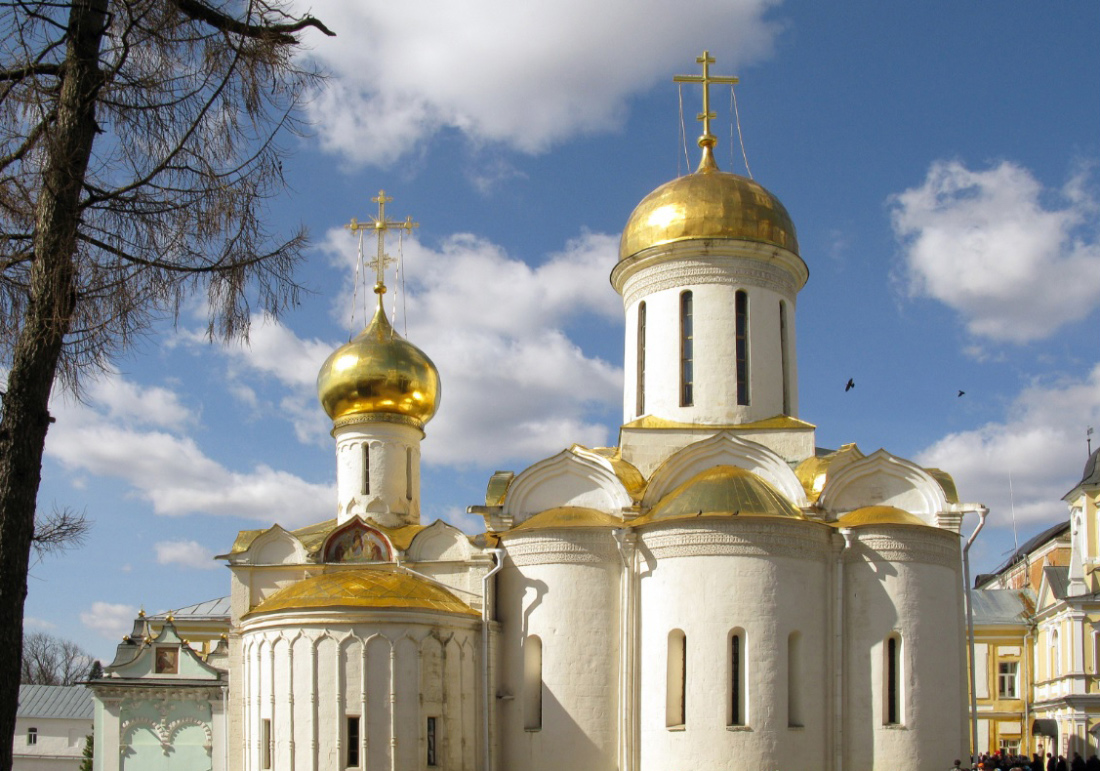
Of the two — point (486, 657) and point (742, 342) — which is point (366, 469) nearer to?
point (486, 657)

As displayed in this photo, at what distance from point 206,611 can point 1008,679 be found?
1848cm

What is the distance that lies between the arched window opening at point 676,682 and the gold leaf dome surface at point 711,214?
17.9 feet

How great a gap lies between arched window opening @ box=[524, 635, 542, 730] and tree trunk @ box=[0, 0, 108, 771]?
10.5m

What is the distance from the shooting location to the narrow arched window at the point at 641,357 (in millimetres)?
16938

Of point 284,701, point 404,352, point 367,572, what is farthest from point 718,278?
point 284,701

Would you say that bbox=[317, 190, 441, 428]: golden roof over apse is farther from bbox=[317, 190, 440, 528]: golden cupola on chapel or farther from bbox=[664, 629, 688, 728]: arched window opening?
bbox=[664, 629, 688, 728]: arched window opening

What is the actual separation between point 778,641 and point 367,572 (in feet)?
16.7

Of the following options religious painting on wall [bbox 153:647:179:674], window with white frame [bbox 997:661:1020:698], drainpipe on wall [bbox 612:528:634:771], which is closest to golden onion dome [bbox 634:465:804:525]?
drainpipe on wall [bbox 612:528:634:771]

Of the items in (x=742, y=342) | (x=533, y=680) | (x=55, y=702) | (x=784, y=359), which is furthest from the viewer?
(x=55, y=702)

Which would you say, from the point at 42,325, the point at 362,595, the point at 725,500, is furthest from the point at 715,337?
the point at 42,325

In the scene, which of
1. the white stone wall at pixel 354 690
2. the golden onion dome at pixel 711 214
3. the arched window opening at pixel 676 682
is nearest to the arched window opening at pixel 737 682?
the arched window opening at pixel 676 682

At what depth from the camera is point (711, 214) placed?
1653 cm

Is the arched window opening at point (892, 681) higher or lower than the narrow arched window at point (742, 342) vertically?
lower

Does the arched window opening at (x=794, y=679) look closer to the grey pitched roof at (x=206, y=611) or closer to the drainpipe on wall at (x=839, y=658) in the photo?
the drainpipe on wall at (x=839, y=658)
